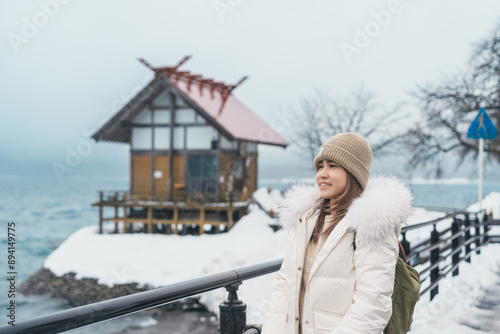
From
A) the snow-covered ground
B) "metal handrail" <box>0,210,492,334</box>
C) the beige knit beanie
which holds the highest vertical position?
the beige knit beanie

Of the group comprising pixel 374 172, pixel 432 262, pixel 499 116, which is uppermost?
pixel 499 116

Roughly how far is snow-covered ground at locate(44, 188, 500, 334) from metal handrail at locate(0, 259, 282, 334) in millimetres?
3769

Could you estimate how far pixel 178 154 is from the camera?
26.7 meters

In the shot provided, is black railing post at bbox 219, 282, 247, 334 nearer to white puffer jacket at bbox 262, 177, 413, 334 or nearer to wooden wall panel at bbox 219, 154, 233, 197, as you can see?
white puffer jacket at bbox 262, 177, 413, 334

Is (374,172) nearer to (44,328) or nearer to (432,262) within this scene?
(44,328)

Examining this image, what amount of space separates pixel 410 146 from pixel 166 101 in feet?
42.8

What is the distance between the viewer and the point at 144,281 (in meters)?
20.4

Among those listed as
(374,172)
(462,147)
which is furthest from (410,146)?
(374,172)

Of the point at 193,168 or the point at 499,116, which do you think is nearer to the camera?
the point at 499,116

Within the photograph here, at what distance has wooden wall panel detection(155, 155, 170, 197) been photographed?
2697cm

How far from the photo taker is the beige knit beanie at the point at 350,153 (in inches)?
93.7

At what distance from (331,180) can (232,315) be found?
1.02 metres

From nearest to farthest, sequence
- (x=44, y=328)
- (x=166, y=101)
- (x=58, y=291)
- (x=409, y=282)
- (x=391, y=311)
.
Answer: (x=44, y=328) → (x=391, y=311) → (x=409, y=282) → (x=58, y=291) → (x=166, y=101)

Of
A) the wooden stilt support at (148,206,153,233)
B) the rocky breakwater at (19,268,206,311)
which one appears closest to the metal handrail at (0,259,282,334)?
the rocky breakwater at (19,268,206,311)
